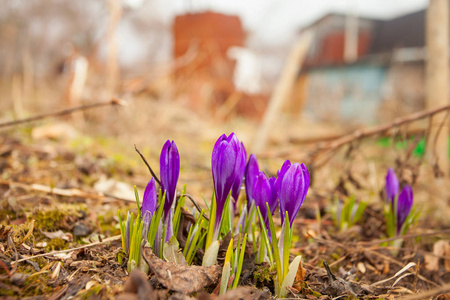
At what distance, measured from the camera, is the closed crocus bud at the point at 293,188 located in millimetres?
1124

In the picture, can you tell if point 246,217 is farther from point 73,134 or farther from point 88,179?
point 73,134

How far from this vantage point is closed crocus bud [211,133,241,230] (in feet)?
3.68

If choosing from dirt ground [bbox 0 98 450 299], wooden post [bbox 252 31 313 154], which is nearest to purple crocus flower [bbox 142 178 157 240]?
dirt ground [bbox 0 98 450 299]

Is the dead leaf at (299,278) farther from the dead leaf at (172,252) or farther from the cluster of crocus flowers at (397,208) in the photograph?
the cluster of crocus flowers at (397,208)

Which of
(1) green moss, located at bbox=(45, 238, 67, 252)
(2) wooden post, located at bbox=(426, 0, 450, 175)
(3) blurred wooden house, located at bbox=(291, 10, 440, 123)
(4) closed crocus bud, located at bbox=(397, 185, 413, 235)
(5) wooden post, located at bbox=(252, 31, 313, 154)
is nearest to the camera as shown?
(1) green moss, located at bbox=(45, 238, 67, 252)

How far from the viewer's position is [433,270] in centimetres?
172

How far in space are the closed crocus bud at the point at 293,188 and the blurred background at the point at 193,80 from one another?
1.40 metres

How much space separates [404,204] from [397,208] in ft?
0.15

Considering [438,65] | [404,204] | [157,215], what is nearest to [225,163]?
[157,215]

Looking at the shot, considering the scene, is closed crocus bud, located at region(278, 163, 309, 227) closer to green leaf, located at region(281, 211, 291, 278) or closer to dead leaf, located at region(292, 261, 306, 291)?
green leaf, located at region(281, 211, 291, 278)

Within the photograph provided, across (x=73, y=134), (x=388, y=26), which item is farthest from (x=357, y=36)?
(x=73, y=134)

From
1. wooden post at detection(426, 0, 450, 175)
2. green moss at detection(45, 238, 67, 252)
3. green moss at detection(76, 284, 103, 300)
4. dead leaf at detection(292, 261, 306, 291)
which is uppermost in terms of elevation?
wooden post at detection(426, 0, 450, 175)

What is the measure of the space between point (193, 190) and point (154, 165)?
739 mm

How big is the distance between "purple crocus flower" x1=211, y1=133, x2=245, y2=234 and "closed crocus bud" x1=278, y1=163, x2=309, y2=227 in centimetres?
16
